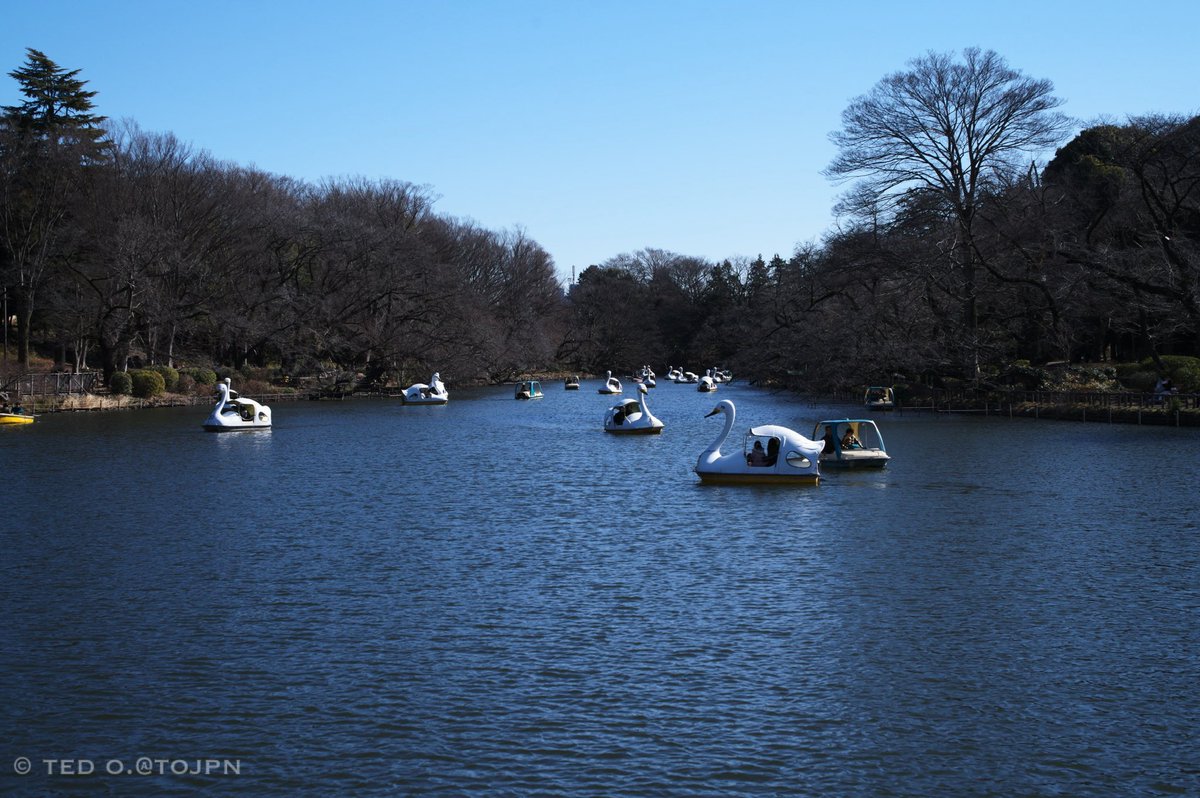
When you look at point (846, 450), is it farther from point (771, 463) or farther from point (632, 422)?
point (632, 422)

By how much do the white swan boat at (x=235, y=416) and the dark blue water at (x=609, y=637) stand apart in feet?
58.1

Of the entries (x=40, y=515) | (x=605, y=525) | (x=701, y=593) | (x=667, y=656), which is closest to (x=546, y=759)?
(x=667, y=656)

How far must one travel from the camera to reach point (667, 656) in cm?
1286

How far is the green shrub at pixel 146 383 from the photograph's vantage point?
2458 inches

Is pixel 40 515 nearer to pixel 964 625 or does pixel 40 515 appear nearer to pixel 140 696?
pixel 140 696

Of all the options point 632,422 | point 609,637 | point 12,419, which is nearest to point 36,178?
point 12,419

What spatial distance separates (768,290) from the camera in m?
103

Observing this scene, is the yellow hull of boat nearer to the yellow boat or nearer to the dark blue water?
the yellow boat

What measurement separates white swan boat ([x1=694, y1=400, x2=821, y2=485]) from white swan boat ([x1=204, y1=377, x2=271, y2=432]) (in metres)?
25.8

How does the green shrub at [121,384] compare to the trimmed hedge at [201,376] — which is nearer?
the green shrub at [121,384]

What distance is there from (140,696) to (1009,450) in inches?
1200

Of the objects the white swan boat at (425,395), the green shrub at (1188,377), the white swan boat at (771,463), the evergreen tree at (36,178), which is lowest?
the white swan boat at (771,463)

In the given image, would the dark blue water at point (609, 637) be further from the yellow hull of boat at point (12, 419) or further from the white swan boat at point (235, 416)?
the yellow hull of boat at point (12, 419)

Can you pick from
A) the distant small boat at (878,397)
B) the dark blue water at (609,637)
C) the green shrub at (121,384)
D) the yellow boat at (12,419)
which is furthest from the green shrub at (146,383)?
the distant small boat at (878,397)
